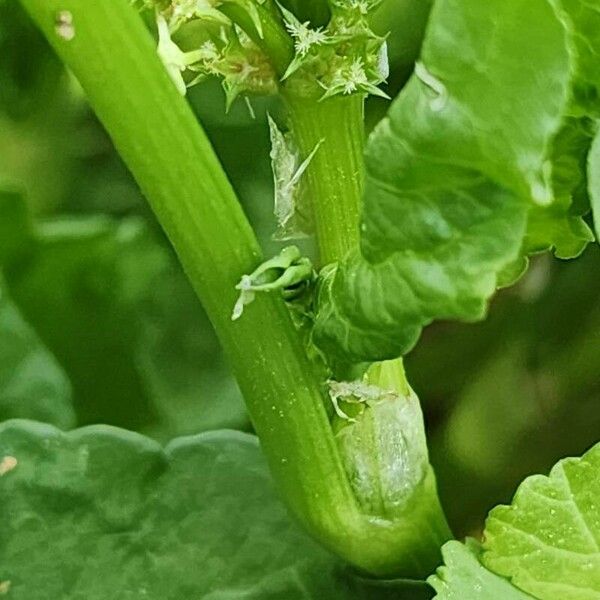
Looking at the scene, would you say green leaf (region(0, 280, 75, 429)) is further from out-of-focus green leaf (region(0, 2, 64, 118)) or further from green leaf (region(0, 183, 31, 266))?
out-of-focus green leaf (region(0, 2, 64, 118))

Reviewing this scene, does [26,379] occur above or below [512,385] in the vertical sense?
Answer: above

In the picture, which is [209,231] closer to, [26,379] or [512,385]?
[26,379]

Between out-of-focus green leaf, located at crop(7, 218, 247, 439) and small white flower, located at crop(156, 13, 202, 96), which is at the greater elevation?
small white flower, located at crop(156, 13, 202, 96)

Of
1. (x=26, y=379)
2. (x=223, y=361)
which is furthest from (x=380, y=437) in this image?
(x=223, y=361)

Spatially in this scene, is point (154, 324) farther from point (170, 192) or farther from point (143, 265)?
point (170, 192)

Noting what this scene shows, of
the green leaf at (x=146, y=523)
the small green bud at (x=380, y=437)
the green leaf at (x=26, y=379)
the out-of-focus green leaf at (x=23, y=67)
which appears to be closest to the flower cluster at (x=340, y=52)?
the small green bud at (x=380, y=437)

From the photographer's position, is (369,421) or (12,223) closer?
(369,421)

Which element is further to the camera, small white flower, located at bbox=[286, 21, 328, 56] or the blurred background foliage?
the blurred background foliage

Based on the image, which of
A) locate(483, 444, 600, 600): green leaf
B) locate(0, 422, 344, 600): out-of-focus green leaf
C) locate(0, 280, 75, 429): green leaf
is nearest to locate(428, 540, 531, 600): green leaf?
locate(483, 444, 600, 600): green leaf
